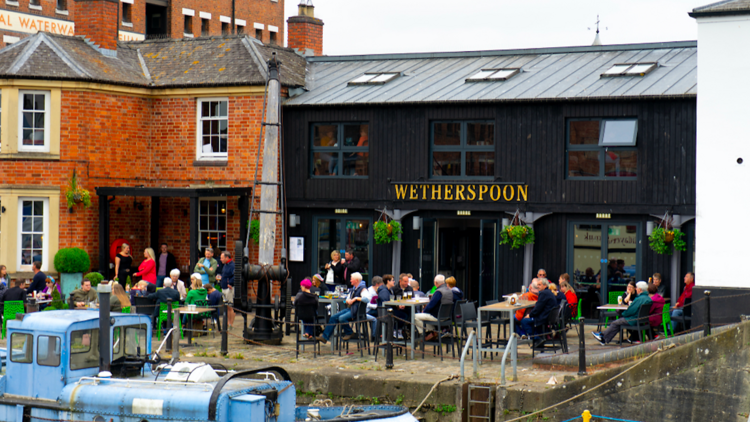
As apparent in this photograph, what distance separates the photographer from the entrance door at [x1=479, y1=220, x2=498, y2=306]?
19.7m

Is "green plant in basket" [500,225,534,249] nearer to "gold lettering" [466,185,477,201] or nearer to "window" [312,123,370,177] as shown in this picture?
"gold lettering" [466,185,477,201]

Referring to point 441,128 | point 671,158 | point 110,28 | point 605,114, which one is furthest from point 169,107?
point 671,158

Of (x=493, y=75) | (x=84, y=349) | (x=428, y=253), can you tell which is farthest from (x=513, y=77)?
(x=84, y=349)

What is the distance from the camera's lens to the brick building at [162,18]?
120 feet

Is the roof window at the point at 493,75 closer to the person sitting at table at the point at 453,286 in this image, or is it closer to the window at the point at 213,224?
the person sitting at table at the point at 453,286

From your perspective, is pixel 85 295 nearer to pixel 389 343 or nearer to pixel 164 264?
pixel 164 264

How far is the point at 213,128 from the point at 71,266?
480 centimetres

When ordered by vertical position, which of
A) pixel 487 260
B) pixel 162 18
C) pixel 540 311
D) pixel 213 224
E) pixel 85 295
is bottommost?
pixel 85 295

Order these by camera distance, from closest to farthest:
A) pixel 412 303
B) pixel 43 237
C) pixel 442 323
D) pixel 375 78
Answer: pixel 442 323
pixel 412 303
pixel 43 237
pixel 375 78

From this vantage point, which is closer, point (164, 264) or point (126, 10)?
point (164, 264)

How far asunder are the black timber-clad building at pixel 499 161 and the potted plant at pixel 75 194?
15.9ft

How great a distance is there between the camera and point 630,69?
19.5m

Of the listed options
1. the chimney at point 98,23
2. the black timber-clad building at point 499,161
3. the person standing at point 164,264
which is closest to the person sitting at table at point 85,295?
the person standing at point 164,264

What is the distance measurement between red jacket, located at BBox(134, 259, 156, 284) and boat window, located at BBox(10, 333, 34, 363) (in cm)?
880
